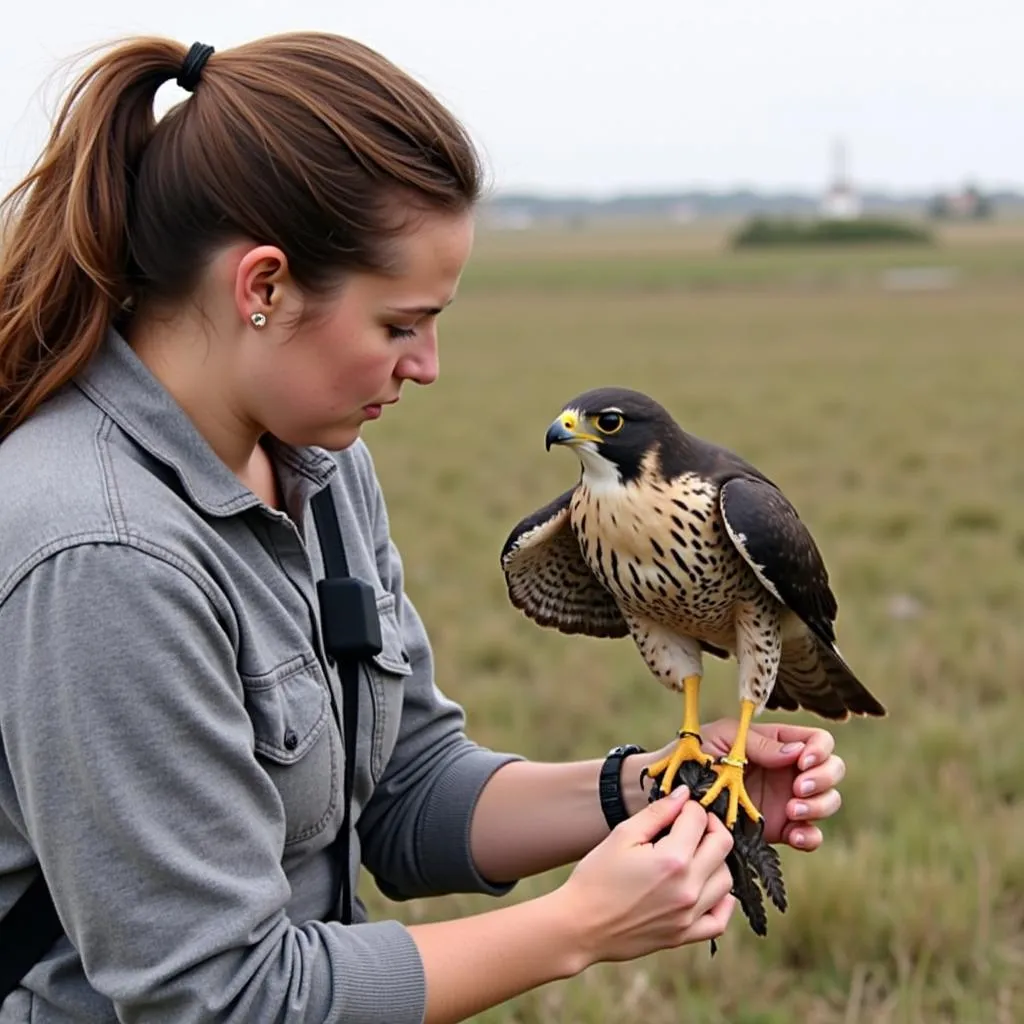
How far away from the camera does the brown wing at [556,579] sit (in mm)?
2486

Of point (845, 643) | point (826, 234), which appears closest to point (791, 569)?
point (845, 643)

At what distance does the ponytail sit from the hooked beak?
67 centimetres

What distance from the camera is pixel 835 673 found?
8.74 feet

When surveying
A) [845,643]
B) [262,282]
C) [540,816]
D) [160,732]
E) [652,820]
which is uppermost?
[262,282]

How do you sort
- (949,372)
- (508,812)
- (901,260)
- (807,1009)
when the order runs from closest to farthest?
(508,812), (807,1009), (949,372), (901,260)

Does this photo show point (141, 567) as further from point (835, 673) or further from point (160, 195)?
point (835, 673)

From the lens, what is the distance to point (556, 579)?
8.54 feet

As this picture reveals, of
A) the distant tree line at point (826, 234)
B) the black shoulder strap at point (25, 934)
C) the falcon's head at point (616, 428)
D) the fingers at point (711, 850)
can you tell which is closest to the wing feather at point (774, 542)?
the falcon's head at point (616, 428)

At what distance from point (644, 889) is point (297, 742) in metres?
0.54

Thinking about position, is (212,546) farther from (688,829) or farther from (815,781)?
(815,781)

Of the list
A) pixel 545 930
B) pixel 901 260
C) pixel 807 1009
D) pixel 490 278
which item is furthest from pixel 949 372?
pixel 901 260

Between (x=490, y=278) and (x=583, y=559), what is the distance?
1841 inches

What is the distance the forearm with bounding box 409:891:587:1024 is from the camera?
215 cm

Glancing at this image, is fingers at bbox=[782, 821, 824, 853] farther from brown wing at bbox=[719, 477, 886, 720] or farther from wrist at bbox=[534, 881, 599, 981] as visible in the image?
wrist at bbox=[534, 881, 599, 981]
